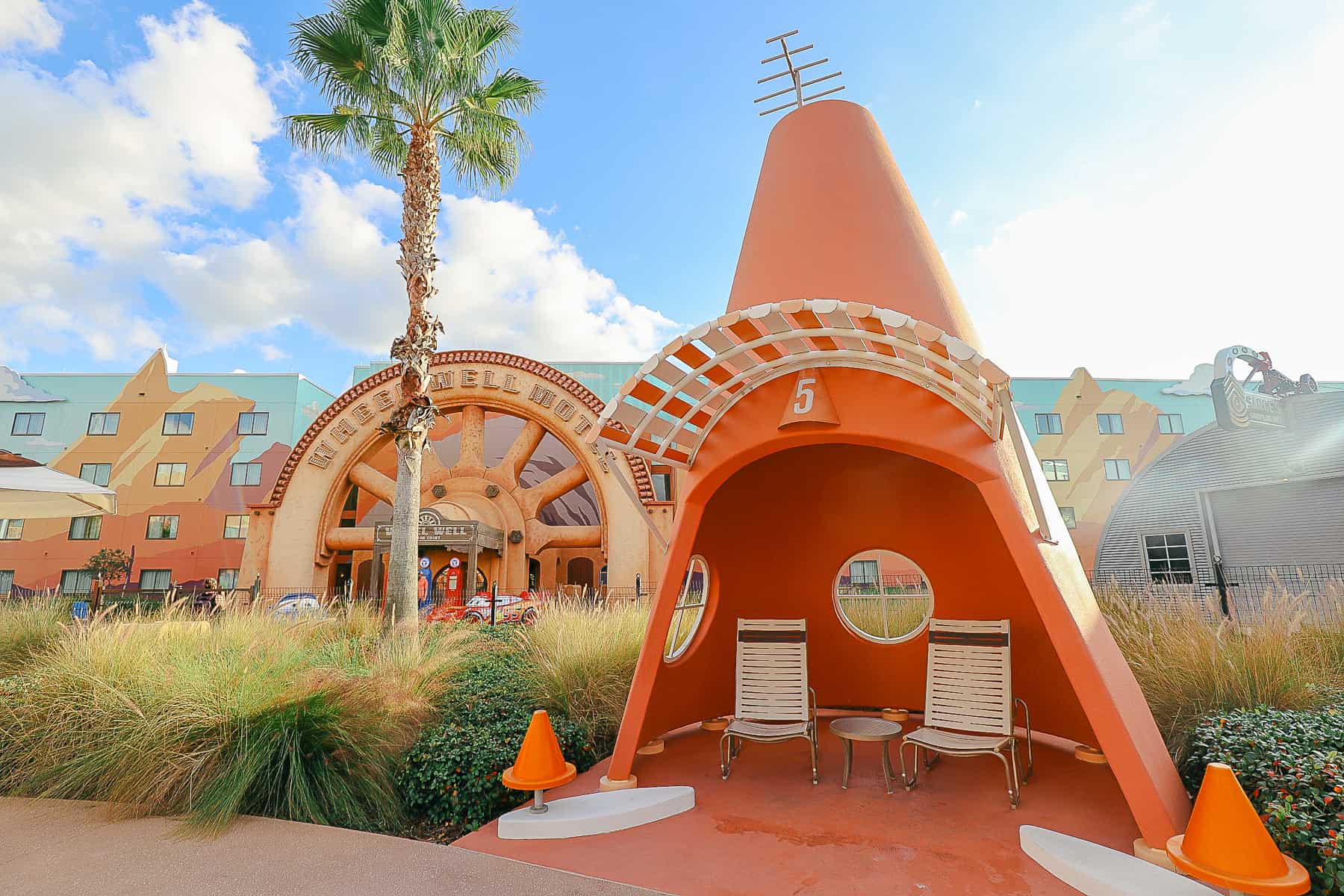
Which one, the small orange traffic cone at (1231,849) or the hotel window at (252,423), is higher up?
the hotel window at (252,423)

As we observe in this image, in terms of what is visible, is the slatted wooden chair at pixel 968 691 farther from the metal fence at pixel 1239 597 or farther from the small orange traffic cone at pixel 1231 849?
the metal fence at pixel 1239 597

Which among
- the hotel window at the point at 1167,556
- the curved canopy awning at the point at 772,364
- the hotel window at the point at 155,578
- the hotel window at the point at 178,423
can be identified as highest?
the hotel window at the point at 178,423

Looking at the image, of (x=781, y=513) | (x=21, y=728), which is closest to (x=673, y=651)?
(x=781, y=513)

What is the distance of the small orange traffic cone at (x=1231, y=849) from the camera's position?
288cm

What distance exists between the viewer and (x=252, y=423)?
28.2 meters

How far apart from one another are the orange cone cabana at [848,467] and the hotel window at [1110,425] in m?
26.2

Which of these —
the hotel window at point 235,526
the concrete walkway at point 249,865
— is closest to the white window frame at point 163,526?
the hotel window at point 235,526

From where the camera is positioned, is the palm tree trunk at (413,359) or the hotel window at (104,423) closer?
the palm tree trunk at (413,359)

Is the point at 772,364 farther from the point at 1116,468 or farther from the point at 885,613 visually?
the point at 1116,468

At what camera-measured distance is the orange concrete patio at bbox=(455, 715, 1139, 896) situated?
3.89 metres

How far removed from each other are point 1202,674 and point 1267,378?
16016mm

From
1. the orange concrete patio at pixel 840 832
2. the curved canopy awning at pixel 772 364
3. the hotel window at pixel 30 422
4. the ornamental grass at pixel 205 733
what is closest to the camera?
the orange concrete patio at pixel 840 832

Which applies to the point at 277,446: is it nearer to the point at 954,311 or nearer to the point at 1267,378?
the point at 954,311

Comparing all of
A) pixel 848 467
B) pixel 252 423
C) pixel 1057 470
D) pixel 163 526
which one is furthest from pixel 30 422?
pixel 1057 470
